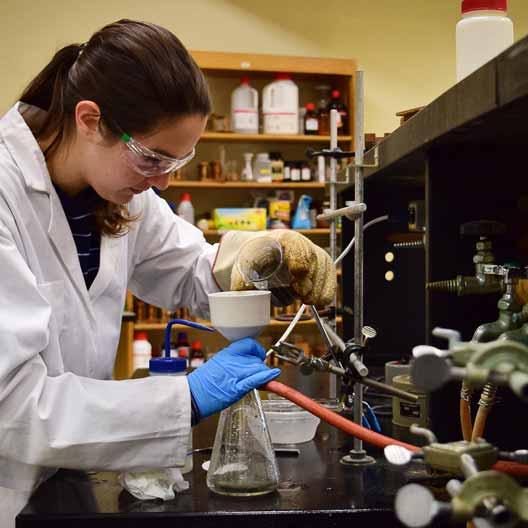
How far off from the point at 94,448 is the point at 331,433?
1.91ft

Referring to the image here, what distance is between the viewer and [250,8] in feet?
16.1

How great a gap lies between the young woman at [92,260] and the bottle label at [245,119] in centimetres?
296

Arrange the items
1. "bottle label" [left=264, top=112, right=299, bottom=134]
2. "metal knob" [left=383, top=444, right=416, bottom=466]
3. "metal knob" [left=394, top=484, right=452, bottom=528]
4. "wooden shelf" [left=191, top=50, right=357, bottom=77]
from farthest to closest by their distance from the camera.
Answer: "bottle label" [left=264, top=112, right=299, bottom=134]
"wooden shelf" [left=191, top=50, right=357, bottom=77]
"metal knob" [left=383, top=444, right=416, bottom=466]
"metal knob" [left=394, top=484, right=452, bottom=528]

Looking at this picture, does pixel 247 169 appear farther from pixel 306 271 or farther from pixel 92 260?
pixel 306 271

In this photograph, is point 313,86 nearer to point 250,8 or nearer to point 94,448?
point 250,8

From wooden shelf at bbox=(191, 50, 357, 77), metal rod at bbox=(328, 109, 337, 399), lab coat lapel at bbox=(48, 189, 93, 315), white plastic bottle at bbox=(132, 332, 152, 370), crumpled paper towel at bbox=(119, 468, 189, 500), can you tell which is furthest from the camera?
wooden shelf at bbox=(191, 50, 357, 77)

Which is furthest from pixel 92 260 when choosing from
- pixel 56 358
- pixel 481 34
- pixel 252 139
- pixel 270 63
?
pixel 270 63

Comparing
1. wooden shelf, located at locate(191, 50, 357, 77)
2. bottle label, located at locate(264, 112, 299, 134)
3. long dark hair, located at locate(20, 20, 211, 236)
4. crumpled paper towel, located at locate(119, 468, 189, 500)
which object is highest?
wooden shelf, located at locate(191, 50, 357, 77)

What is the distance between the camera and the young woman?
1143 mm

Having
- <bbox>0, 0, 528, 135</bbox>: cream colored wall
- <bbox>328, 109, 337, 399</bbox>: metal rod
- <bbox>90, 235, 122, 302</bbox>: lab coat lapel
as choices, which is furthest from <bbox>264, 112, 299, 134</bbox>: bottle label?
<bbox>90, 235, 122, 302</bbox>: lab coat lapel

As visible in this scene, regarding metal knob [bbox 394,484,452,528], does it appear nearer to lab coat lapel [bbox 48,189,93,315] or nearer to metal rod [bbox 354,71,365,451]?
metal rod [bbox 354,71,365,451]

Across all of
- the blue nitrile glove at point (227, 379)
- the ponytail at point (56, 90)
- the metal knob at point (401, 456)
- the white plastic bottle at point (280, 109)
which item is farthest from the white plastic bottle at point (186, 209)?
the metal knob at point (401, 456)

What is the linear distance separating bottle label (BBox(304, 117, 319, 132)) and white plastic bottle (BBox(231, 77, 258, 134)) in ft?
1.11

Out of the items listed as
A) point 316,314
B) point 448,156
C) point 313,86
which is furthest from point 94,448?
point 313,86
